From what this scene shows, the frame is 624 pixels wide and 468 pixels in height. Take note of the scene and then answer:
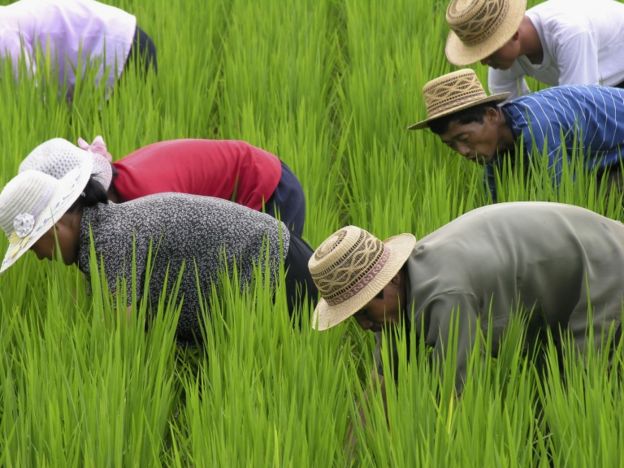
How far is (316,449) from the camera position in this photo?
1718 millimetres

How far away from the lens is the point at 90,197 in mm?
2057

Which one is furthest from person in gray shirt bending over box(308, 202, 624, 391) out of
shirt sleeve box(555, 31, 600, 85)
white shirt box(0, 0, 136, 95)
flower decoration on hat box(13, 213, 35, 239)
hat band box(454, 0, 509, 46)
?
white shirt box(0, 0, 136, 95)

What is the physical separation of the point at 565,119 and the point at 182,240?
102 centimetres

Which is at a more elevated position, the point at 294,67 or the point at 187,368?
the point at 294,67

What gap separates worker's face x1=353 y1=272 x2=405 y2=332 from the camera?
186 centimetres

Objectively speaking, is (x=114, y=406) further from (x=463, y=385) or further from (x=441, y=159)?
(x=441, y=159)

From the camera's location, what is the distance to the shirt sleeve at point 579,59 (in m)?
2.72

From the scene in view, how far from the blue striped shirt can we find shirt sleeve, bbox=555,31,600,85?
0.52 ft

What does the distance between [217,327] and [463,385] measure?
1.66 feet

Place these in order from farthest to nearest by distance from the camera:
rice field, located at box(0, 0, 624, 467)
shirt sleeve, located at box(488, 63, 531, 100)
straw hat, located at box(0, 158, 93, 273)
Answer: shirt sleeve, located at box(488, 63, 531, 100)
straw hat, located at box(0, 158, 93, 273)
rice field, located at box(0, 0, 624, 467)

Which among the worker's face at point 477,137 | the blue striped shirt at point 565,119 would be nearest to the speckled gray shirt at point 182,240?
the worker's face at point 477,137

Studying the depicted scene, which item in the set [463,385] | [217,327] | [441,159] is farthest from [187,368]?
[441,159]

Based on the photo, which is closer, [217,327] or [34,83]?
[217,327]

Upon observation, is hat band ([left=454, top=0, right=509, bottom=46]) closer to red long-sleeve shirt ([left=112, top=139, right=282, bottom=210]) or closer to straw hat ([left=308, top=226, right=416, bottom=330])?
red long-sleeve shirt ([left=112, top=139, right=282, bottom=210])
